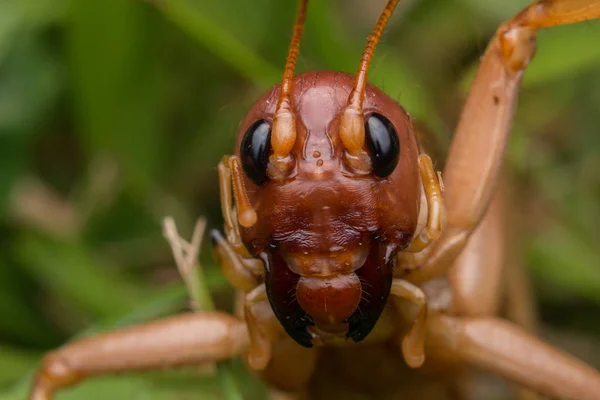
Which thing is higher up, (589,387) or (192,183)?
(192,183)

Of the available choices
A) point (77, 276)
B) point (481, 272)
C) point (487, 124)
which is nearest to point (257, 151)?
point (487, 124)

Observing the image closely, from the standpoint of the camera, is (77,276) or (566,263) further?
(566,263)

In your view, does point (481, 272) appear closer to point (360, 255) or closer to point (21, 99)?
point (360, 255)

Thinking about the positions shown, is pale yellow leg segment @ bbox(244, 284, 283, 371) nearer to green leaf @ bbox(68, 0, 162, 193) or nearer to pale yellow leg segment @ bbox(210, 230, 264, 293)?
pale yellow leg segment @ bbox(210, 230, 264, 293)

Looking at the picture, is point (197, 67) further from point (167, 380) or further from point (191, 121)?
point (167, 380)

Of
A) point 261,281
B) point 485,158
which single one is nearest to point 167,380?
point 261,281

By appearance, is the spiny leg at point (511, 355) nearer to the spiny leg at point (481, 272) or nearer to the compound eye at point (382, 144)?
the spiny leg at point (481, 272)
